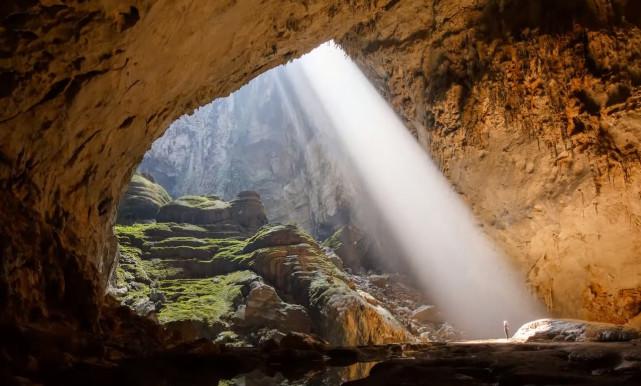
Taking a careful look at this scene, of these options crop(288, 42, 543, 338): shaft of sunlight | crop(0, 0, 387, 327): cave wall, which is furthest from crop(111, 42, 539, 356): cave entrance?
crop(0, 0, 387, 327): cave wall

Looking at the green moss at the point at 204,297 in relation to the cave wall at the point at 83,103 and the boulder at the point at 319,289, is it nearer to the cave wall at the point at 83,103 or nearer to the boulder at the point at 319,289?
the boulder at the point at 319,289

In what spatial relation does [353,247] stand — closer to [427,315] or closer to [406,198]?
[406,198]

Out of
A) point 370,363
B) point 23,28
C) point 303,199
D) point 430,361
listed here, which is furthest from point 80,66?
point 303,199

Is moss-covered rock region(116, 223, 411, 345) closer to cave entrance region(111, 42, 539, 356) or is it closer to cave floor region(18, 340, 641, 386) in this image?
cave entrance region(111, 42, 539, 356)

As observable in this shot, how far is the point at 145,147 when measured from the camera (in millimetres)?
10758

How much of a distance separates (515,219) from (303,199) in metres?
40.6

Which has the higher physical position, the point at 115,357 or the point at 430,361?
the point at 115,357

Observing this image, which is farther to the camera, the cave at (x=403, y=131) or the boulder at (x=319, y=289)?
the boulder at (x=319, y=289)

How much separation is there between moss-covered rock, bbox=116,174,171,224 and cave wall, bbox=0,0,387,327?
2840 cm

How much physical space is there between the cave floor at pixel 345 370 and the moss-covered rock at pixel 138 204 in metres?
33.0

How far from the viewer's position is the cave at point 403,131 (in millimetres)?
5188

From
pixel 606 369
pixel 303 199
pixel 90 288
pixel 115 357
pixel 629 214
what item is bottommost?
pixel 606 369

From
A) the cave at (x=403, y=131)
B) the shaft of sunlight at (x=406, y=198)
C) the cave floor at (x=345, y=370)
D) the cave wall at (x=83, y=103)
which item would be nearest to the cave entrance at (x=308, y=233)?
the shaft of sunlight at (x=406, y=198)

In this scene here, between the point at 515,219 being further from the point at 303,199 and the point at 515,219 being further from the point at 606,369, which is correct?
the point at 303,199
